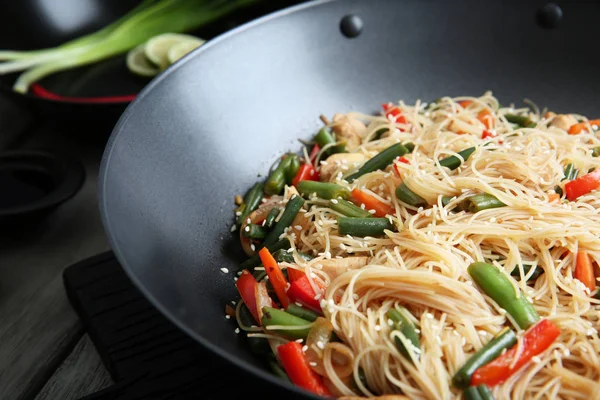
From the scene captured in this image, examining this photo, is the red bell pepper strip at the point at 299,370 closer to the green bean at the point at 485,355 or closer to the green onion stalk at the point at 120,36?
the green bean at the point at 485,355

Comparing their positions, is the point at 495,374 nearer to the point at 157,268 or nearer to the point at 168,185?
the point at 157,268

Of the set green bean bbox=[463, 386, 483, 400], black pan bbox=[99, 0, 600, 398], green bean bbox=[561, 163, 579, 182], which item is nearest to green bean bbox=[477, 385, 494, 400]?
green bean bbox=[463, 386, 483, 400]

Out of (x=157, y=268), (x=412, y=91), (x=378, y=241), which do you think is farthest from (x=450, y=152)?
(x=157, y=268)

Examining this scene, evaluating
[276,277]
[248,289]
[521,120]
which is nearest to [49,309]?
[248,289]

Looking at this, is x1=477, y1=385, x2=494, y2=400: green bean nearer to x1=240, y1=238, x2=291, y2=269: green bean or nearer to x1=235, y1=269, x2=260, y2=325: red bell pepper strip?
x1=235, y1=269, x2=260, y2=325: red bell pepper strip

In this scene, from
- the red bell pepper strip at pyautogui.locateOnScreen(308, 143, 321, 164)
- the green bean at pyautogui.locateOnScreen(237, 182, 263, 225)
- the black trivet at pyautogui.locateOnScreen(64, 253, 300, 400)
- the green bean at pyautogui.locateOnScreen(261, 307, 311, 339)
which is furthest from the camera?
the red bell pepper strip at pyautogui.locateOnScreen(308, 143, 321, 164)

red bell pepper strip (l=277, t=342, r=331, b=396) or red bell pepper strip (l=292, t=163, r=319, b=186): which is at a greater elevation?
red bell pepper strip (l=292, t=163, r=319, b=186)

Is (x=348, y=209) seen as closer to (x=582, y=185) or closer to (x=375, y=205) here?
(x=375, y=205)
